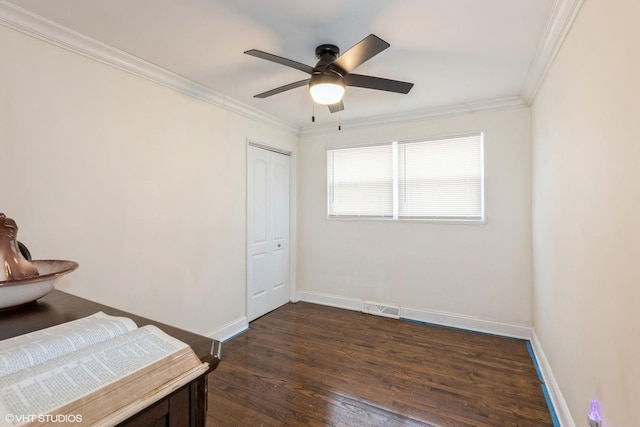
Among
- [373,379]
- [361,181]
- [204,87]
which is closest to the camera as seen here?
[373,379]

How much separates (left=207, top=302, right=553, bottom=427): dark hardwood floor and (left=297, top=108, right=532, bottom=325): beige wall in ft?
1.39

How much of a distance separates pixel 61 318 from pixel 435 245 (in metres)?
3.25

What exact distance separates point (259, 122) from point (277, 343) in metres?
2.46

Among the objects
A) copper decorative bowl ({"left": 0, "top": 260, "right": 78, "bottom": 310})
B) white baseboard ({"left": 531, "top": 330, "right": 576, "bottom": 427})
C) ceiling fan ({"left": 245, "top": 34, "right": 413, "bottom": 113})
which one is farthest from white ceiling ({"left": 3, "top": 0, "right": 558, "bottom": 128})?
white baseboard ({"left": 531, "top": 330, "right": 576, "bottom": 427})

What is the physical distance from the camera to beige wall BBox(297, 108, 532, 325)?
9.83ft

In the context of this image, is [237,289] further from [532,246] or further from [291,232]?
[532,246]

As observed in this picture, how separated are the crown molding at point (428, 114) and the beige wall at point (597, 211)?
0.89 meters

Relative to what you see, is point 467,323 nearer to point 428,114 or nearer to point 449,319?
point 449,319

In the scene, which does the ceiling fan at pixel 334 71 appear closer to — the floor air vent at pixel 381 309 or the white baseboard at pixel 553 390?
the white baseboard at pixel 553 390

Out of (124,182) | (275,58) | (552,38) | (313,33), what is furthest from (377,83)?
(124,182)

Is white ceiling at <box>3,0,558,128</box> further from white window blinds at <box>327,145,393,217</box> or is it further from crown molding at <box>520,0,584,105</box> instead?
white window blinds at <box>327,145,393,217</box>

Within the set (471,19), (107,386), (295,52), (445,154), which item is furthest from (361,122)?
(107,386)

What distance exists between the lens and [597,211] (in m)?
1.31

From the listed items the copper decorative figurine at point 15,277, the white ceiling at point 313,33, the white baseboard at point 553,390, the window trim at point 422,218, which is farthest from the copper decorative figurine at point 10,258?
the window trim at point 422,218
